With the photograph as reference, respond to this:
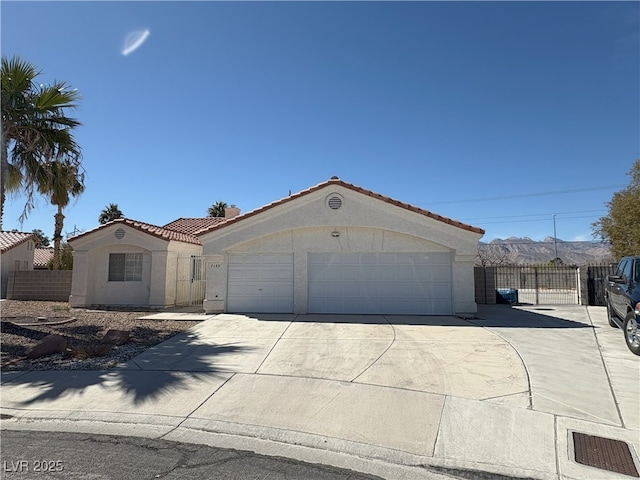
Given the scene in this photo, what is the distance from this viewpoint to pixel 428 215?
14.1 m

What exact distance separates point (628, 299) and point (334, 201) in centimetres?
857

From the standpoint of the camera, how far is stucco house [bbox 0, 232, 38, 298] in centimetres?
2463

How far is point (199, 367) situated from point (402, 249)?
337 inches

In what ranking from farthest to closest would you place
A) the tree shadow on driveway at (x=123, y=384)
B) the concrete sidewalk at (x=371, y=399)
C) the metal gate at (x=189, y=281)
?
the metal gate at (x=189, y=281) < the tree shadow on driveway at (x=123, y=384) < the concrete sidewalk at (x=371, y=399)

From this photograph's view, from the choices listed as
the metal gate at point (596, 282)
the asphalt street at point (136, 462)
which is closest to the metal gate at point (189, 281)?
the asphalt street at point (136, 462)

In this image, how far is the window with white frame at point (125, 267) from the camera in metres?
17.4

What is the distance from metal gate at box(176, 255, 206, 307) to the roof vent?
6.69 m

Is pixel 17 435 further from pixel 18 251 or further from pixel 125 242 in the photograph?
pixel 18 251

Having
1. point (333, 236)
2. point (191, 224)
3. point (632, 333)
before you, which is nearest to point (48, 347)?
point (333, 236)

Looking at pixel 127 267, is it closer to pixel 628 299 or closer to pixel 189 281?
pixel 189 281

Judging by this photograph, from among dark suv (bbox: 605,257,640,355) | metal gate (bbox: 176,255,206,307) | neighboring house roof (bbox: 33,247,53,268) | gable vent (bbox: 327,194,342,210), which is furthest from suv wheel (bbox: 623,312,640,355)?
neighboring house roof (bbox: 33,247,53,268)

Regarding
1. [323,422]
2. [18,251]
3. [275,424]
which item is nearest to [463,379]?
[323,422]

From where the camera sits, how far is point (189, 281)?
61.5ft

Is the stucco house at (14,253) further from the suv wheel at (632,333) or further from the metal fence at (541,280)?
the metal fence at (541,280)
